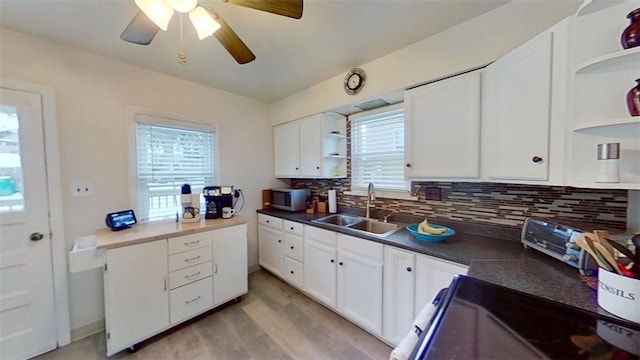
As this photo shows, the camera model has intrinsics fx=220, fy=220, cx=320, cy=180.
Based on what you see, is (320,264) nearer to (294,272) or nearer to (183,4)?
(294,272)

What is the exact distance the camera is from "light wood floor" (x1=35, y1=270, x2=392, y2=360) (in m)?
1.64

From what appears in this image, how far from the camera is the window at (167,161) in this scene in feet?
7.09

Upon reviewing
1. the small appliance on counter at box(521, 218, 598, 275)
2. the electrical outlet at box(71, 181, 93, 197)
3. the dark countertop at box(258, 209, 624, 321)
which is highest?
the electrical outlet at box(71, 181, 93, 197)

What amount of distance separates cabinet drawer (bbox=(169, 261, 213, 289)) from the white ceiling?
1865 mm

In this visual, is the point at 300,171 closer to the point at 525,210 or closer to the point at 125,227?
the point at 125,227

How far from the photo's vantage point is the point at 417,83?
69.1 inches

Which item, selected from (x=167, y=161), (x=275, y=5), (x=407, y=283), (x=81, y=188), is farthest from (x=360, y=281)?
(x=81, y=188)

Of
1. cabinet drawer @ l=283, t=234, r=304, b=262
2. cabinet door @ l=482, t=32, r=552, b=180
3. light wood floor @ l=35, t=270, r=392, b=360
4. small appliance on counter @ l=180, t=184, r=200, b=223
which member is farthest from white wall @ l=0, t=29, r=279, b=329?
cabinet door @ l=482, t=32, r=552, b=180

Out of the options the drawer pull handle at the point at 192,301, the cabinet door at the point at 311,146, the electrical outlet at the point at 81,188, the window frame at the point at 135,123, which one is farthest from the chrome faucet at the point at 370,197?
the electrical outlet at the point at 81,188

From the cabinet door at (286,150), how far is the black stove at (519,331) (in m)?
2.32

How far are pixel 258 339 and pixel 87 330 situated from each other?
1438 mm

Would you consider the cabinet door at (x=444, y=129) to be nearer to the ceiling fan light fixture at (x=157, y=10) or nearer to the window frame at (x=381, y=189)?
the window frame at (x=381, y=189)

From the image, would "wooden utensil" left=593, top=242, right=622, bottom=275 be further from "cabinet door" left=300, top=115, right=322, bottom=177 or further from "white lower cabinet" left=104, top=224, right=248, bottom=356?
"white lower cabinet" left=104, top=224, right=248, bottom=356

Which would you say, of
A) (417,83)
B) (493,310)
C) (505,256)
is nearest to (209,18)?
(417,83)
